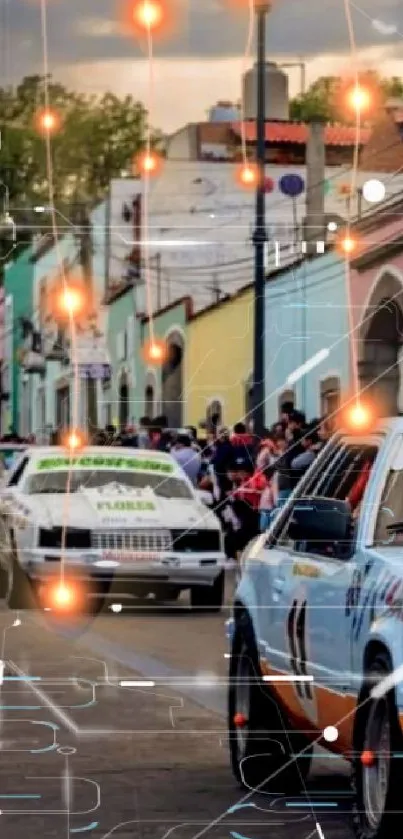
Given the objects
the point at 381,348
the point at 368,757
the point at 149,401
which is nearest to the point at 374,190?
the point at 381,348

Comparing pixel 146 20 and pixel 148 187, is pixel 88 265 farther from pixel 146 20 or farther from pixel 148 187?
pixel 146 20

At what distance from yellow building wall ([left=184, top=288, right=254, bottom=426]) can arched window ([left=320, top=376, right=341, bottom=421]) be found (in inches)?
9.1

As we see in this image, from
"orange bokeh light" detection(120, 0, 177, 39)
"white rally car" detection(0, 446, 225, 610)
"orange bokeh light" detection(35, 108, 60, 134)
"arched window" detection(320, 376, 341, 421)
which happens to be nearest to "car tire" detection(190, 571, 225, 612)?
"white rally car" detection(0, 446, 225, 610)

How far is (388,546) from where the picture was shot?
906 cm

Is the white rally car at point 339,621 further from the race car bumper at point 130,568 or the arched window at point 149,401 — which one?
the arched window at point 149,401

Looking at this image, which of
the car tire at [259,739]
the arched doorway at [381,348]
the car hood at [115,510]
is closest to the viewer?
the arched doorway at [381,348]

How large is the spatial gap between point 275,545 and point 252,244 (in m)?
1.20

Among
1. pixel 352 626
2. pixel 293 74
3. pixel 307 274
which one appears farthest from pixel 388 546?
pixel 293 74

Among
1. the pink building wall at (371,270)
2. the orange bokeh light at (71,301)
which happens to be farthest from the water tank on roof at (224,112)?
the orange bokeh light at (71,301)

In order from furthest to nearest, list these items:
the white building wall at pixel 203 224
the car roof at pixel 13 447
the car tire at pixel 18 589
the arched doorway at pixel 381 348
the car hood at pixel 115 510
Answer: the car tire at pixel 18 589, the car hood at pixel 115 510, the car roof at pixel 13 447, the white building wall at pixel 203 224, the arched doorway at pixel 381 348

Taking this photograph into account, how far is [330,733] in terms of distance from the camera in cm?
941

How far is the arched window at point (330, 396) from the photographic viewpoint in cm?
877

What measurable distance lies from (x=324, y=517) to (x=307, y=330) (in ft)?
2.04

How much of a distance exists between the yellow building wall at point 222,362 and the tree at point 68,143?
20.9 inches
